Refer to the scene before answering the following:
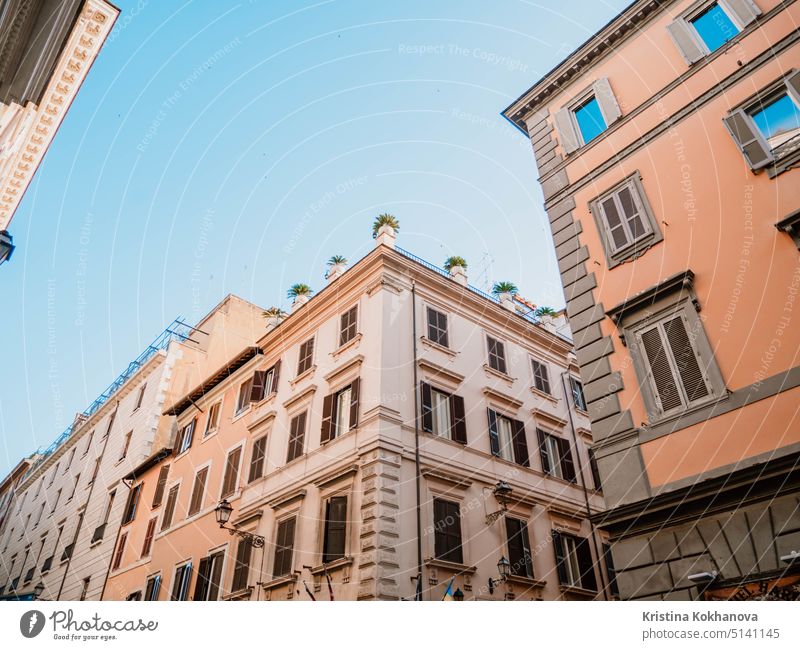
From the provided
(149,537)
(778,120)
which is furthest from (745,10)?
(149,537)

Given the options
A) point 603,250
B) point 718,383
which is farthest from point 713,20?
point 718,383

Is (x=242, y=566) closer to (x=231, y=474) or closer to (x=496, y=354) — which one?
(x=231, y=474)

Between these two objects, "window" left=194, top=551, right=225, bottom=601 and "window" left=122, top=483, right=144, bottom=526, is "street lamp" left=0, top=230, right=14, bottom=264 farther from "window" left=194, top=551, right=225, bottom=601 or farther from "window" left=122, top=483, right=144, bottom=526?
"window" left=122, top=483, right=144, bottom=526

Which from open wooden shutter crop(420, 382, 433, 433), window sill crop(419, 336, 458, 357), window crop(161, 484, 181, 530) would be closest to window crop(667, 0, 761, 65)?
window sill crop(419, 336, 458, 357)

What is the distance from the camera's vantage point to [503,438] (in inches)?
719

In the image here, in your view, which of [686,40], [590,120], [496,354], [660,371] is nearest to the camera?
[660,371]

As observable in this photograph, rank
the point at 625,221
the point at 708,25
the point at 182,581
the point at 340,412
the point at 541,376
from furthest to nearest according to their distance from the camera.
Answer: the point at 541,376, the point at 182,581, the point at 340,412, the point at 708,25, the point at 625,221

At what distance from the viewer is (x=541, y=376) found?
→ 2147cm

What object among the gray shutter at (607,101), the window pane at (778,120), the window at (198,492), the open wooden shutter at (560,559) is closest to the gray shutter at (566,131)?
the gray shutter at (607,101)

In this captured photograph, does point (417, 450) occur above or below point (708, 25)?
below

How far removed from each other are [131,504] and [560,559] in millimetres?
19668

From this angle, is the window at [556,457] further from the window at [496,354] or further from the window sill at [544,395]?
the window at [496,354]
